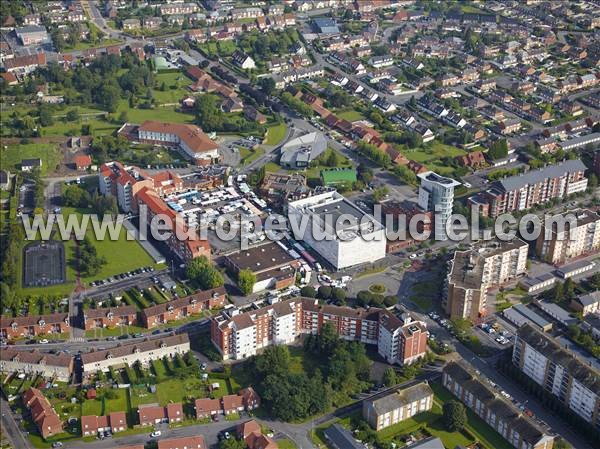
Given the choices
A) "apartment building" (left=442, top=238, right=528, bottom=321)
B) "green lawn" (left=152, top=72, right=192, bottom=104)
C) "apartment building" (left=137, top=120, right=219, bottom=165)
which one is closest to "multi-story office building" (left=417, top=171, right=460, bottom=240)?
"apartment building" (left=442, top=238, right=528, bottom=321)

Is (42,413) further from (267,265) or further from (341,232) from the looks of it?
(341,232)

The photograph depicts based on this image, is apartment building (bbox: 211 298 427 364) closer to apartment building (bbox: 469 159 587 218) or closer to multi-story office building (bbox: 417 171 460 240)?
multi-story office building (bbox: 417 171 460 240)

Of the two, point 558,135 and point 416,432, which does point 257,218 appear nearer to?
point 416,432

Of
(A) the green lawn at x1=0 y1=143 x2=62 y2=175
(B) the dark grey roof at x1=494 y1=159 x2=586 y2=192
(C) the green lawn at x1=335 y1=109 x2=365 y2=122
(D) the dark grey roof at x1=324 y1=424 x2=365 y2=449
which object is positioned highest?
(B) the dark grey roof at x1=494 y1=159 x2=586 y2=192

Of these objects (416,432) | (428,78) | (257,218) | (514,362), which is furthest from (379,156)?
(416,432)

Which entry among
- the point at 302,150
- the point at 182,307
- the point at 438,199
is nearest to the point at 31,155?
the point at 302,150

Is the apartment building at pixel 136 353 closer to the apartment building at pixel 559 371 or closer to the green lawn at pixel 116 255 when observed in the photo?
the green lawn at pixel 116 255
